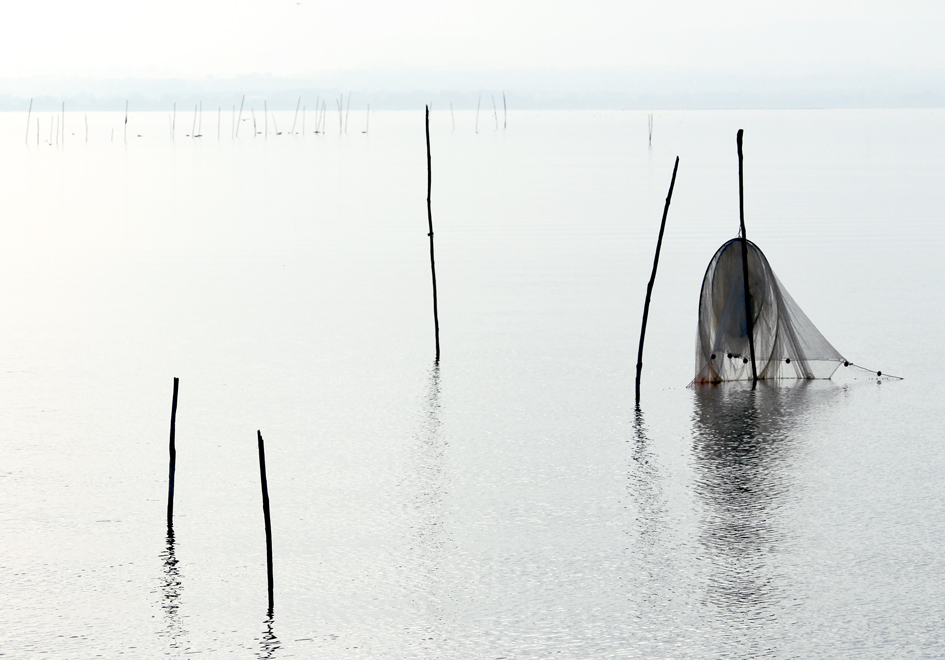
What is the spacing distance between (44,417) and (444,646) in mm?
5715

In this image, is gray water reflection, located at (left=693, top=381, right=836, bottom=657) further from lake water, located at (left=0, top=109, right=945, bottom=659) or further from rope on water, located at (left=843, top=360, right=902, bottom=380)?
rope on water, located at (left=843, top=360, right=902, bottom=380)

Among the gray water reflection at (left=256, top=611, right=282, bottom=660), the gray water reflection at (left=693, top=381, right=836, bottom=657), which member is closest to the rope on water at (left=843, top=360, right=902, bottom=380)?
the gray water reflection at (left=693, top=381, right=836, bottom=657)

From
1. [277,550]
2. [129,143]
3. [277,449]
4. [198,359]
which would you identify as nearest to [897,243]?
[198,359]

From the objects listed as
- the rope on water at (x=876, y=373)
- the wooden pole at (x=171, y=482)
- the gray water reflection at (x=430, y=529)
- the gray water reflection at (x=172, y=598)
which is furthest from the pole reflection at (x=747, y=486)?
the wooden pole at (x=171, y=482)

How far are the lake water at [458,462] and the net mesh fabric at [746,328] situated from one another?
0.85 feet

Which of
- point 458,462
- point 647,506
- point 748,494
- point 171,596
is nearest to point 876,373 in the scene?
point 748,494

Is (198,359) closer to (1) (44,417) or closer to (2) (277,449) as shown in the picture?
(1) (44,417)

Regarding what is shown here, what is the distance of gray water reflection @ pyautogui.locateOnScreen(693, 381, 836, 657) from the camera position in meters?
6.79

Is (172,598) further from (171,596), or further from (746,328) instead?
(746,328)

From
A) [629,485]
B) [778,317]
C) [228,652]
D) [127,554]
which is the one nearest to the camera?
[228,652]

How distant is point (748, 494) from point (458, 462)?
A: 2.18 metres

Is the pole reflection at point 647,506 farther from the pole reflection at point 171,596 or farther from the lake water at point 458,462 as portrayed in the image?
the pole reflection at point 171,596

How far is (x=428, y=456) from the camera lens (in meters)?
9.76

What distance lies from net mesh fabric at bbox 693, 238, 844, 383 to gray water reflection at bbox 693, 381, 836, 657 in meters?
0.18
